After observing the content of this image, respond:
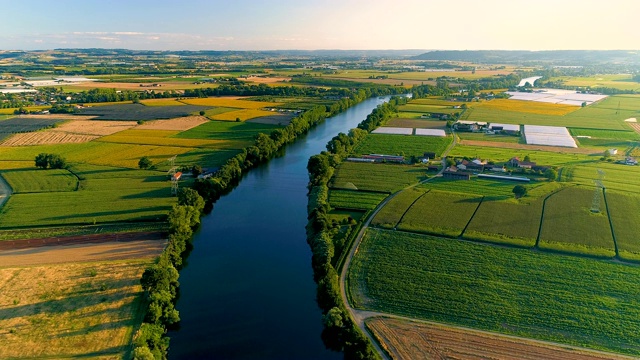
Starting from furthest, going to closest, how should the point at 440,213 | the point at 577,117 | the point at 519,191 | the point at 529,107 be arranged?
the point at 529,107 < the point at 577,117 < the point at 519,191 < the point at 440,213

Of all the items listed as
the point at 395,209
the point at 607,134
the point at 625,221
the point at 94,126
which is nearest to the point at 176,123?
the point at 94,126

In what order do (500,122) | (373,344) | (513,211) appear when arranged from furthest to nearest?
(500,122) → (513,211) → (373,344)

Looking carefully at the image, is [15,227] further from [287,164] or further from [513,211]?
[513,211]

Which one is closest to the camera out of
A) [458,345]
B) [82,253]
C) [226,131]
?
[458,345]

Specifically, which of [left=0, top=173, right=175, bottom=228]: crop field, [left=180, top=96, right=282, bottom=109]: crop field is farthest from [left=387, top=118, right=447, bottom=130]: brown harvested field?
[left=0, top=173, right=175, bottom=228]: crop field

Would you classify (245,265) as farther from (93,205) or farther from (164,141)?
(164,141)

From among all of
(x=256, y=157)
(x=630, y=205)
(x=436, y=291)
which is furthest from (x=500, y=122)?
(x=436, y=291)

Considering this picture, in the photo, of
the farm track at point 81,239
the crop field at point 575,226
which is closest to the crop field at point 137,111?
the farm track at point 81,239
